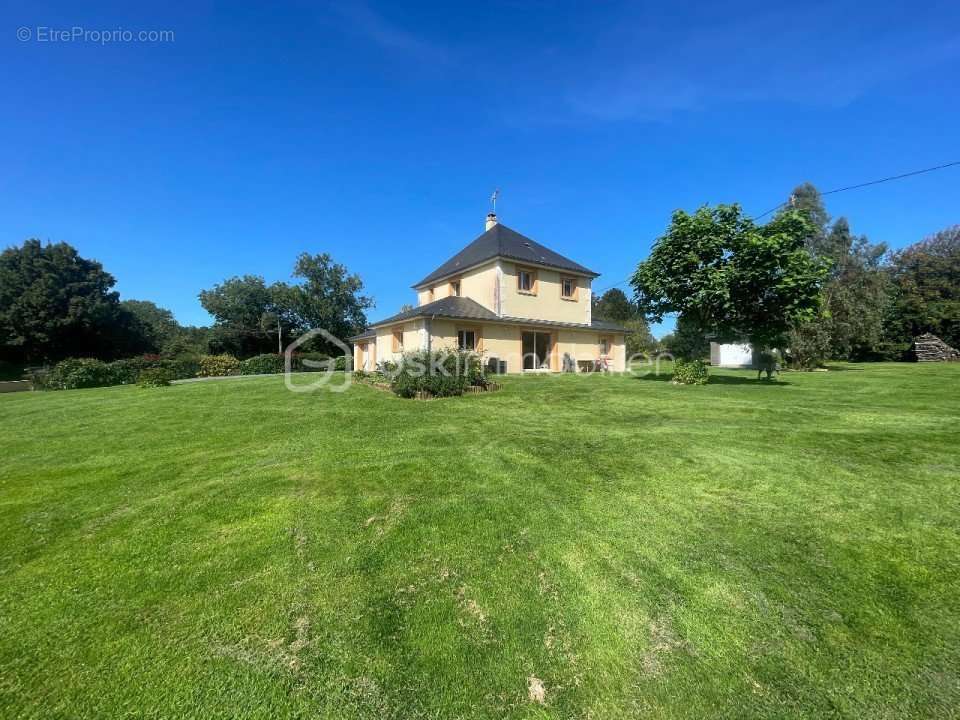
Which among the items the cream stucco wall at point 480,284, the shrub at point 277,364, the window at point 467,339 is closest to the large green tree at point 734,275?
the cream stucco wall at point 480,284

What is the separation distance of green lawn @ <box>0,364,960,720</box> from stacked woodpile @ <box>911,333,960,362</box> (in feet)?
129

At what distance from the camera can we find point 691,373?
14.0 meters

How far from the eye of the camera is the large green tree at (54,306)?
2862 cm

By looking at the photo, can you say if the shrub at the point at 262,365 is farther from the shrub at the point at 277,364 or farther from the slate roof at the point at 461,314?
the slate roof at the point at 461,314

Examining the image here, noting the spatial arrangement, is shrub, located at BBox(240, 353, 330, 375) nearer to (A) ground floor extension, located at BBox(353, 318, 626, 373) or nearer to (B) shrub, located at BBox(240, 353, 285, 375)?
(B) shrub, located at BBox(240, 353, 285, 375)

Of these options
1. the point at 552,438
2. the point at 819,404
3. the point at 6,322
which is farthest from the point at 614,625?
the point at 6,322

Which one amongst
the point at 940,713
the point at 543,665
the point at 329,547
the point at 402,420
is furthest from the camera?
the point at 402,420

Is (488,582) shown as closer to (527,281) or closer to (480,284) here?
(480,284)

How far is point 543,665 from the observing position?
79.7 inches

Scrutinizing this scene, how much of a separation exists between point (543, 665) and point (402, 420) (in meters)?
5.95

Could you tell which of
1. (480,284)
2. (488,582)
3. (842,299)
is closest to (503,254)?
(480,284)

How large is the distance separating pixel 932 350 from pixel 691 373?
1313 inches

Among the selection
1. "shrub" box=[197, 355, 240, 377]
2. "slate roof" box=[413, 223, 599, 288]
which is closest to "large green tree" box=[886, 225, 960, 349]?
"slate roof" box=[413, 223, 599, 288]

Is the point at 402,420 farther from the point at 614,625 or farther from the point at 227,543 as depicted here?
the point at 614,625
